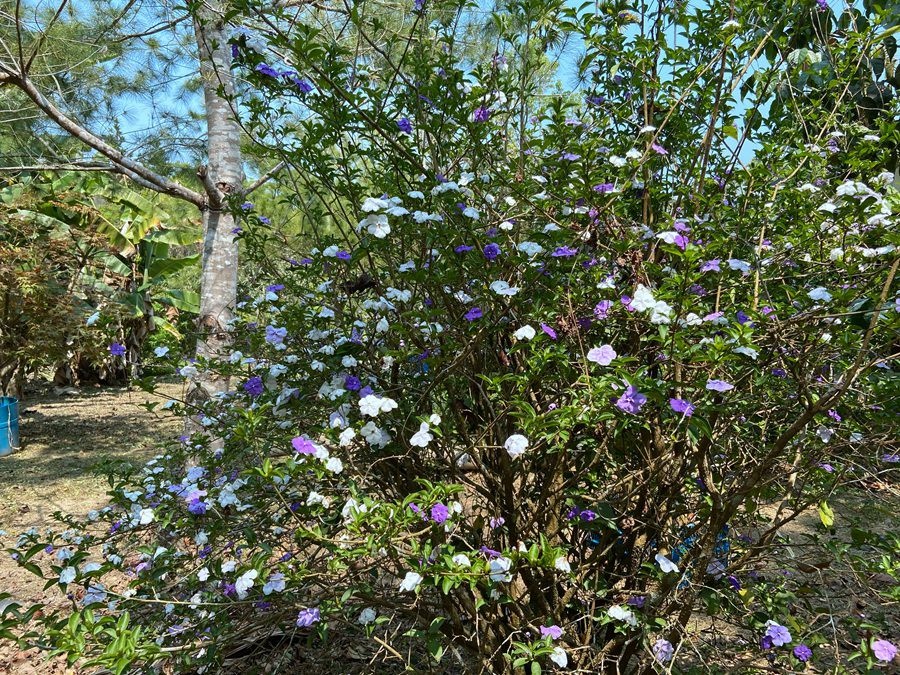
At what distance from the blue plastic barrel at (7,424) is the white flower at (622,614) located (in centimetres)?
806

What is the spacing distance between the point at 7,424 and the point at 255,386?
7048 mm

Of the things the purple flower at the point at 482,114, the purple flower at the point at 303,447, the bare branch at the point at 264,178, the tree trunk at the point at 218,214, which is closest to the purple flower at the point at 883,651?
the purple flower at the point at 303,447

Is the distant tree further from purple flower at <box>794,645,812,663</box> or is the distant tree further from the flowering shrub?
purple flower at <box>794,645,812,663</box>

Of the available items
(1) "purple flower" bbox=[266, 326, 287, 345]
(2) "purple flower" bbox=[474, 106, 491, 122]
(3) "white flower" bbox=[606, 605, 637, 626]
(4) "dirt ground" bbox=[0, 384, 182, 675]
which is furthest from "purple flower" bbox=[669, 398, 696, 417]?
(4) "dirt ground" bbox=[0, 384, 182, 675]

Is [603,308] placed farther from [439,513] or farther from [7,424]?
[7,424]

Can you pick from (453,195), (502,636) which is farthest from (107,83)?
(502,636)

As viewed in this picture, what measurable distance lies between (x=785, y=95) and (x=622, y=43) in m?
0.89

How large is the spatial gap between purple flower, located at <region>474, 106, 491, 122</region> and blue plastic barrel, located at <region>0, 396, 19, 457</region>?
→ 779cm

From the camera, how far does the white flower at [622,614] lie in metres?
1.73

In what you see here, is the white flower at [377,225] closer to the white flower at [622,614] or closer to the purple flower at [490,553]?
the purple flower at [490,553]

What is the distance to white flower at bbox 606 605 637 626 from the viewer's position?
5.66ft

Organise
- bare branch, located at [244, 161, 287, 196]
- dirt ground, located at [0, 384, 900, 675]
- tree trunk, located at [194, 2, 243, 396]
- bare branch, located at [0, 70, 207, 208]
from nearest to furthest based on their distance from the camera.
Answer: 1. dirt ground, located at [0, 384, 900, 675]
2. bare branch, located at [244, 161, 287, 196]
3. bare branch, located at [0, 70, 207, 208]
4. tree trunk, located at [194, 2, 243, 396]

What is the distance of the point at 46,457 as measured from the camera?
7.29 metres

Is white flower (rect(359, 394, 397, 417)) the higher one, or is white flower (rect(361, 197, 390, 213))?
white flower (rect(361, 197, 390, 213))
